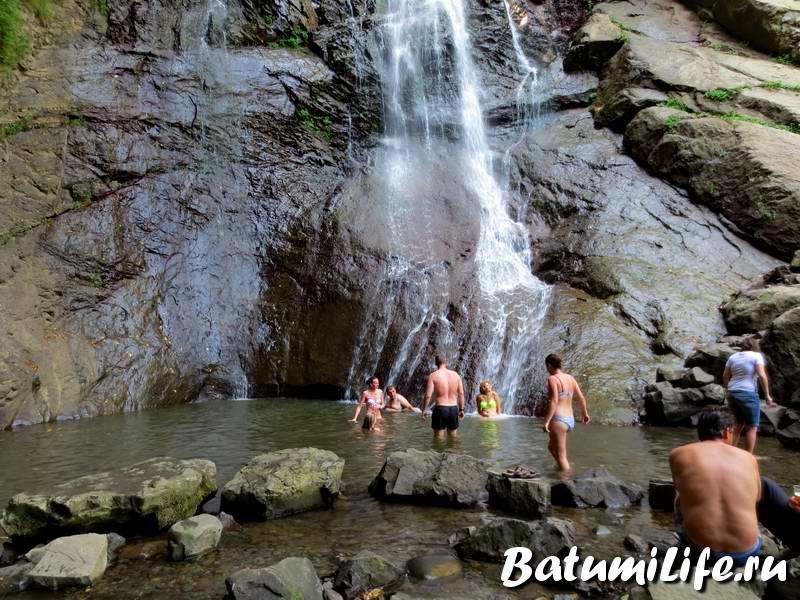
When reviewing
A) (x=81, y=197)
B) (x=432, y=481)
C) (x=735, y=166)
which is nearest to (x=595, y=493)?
(x=432, y=481)

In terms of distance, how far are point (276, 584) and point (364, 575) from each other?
72 centimetres

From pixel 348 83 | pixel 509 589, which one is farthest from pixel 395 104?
pixel 509 589

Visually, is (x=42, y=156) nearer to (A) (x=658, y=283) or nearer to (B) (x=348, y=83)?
(B) (x=348, y=83)

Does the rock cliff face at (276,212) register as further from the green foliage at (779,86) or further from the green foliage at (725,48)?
the green foliage at (725,48)

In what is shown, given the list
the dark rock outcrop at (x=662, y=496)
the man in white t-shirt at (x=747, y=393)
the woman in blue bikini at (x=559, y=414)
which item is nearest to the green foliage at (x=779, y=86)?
the man in white t-shirt at (x=747, y=393)

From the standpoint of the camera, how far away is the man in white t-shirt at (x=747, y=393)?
7285 millimetres

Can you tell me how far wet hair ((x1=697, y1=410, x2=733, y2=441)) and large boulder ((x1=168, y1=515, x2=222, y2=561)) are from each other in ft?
13.2

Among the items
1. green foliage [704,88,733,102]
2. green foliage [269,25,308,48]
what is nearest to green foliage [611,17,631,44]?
green foliage [704,88,733,102]

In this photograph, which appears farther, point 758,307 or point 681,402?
point 758,307

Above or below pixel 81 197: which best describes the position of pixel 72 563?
below

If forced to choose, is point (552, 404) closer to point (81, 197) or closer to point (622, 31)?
Result: point (81, 197)

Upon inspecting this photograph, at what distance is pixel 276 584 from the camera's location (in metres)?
3.70

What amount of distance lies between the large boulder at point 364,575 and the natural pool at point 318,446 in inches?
9.4

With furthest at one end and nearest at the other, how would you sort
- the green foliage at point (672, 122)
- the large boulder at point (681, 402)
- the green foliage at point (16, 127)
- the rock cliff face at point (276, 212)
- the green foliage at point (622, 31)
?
the green foliage at point (622, 31) → the green foliage at point (672, 122) → the green foliage at point (16, 127) → the rock cliff face at point (276, 212) → the large boulder at point (681, 402)
